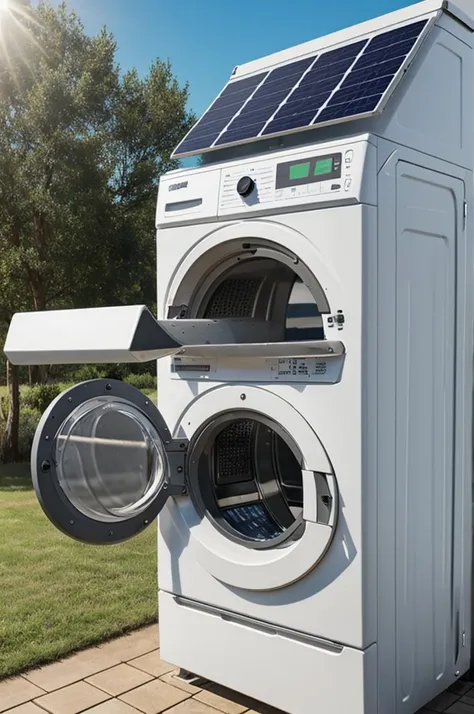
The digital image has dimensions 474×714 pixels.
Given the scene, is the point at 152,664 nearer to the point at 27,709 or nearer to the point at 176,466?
the point at 27,709

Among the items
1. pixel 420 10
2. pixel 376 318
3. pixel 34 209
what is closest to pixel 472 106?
pixel 420 10

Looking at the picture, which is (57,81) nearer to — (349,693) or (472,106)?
(472,106)

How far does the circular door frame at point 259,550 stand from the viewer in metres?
2.27

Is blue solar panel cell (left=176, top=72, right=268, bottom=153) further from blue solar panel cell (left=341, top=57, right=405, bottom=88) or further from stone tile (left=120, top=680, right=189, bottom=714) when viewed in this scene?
stone tile (left=120, top=680, right=189, bottom=714)

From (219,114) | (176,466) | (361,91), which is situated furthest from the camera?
(219,114)

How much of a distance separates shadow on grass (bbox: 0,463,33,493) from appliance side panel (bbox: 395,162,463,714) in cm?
503

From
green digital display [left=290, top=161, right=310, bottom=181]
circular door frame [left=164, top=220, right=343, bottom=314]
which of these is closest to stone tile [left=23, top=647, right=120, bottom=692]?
circular door frame [left=164, top=220, right=343, bottom=314]

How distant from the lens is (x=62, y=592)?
12.4 feet

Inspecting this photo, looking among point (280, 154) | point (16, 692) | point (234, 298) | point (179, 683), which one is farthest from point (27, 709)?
point (280, 154)

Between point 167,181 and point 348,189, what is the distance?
0.87 metres

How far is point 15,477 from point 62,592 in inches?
156

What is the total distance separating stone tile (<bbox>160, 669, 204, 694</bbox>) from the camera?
2.72 meters

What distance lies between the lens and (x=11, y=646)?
3.09 metres

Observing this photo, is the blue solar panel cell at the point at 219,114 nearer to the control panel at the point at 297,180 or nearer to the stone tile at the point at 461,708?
the control panel at the point at 297,180
